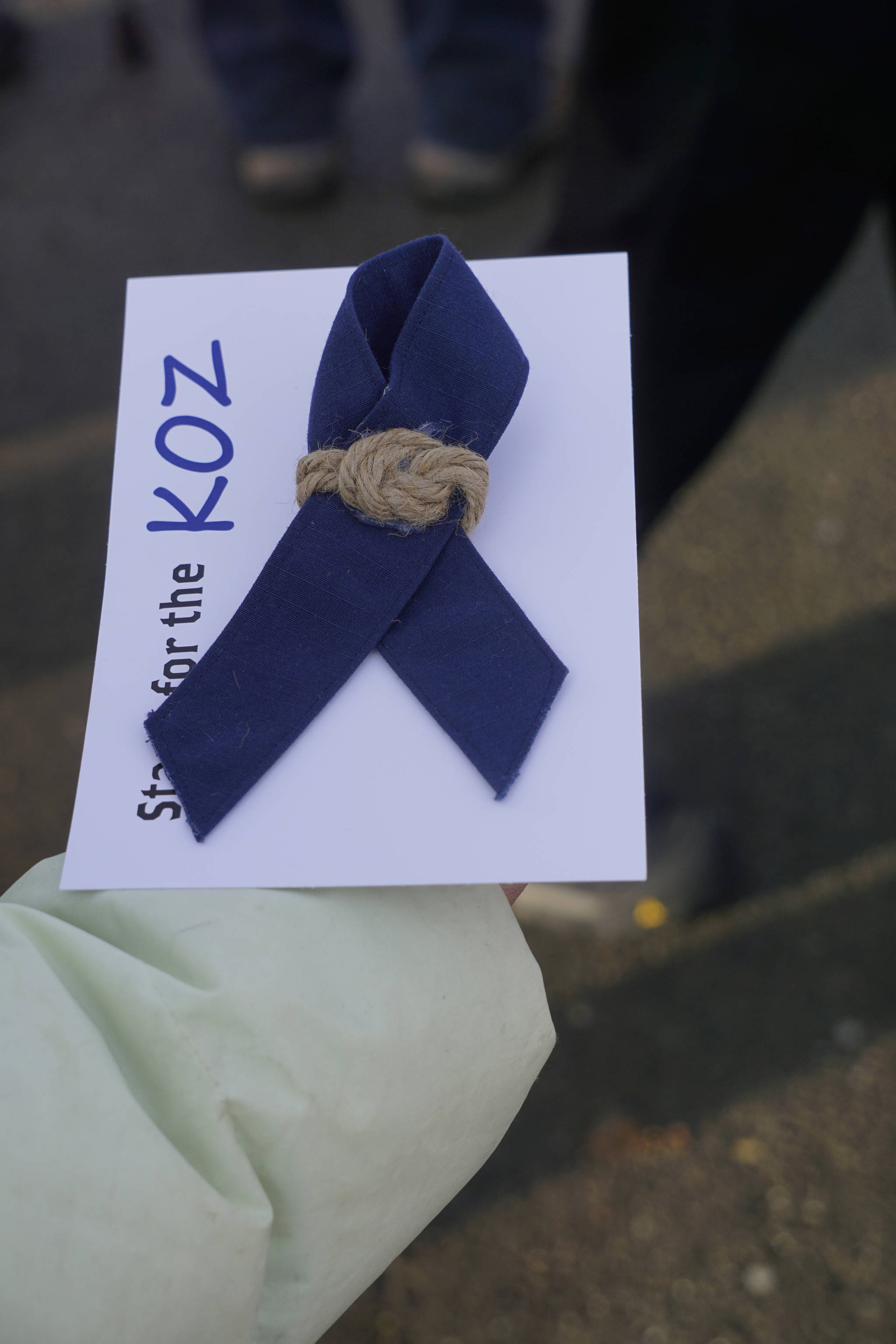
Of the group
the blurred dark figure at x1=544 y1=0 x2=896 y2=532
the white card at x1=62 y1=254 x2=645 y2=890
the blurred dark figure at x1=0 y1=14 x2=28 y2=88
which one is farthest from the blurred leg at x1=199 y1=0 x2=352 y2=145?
the white card at x1=62 y1=254 x2=645 y2=890

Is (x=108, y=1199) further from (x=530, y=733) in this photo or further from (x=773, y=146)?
(x=773, y=146)

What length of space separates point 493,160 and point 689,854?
4.74 feet

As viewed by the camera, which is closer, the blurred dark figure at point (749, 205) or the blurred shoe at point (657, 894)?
the blurred dark figure at point (749, 205)

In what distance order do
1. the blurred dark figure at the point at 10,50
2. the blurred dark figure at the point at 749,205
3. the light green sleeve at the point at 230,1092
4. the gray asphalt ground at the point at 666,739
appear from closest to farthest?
1. the light green sleeve at the point at 230,1092
2. the blurred dark figure at the point at 749,205
3. the gray asphalt ground at the point at 666,739
4. the blurred dark figure at the point at 10,50

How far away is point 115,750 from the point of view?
641 millimetres

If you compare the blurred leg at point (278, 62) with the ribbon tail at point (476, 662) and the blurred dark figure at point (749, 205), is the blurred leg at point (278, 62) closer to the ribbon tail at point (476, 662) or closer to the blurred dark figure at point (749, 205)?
the blurred dark figure at point (749, 205)

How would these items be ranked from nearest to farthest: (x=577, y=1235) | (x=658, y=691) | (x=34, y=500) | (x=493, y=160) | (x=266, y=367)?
(x=266, y=367)
(x=577, y=1235)
(x=658, y=691)
(x=34, y=500)
(x=493, y=160)

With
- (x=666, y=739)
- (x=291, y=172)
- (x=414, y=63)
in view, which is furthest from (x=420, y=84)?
(x=666, y=739)

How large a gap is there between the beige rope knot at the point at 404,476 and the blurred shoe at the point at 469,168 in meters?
1.68

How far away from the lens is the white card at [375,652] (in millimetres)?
597

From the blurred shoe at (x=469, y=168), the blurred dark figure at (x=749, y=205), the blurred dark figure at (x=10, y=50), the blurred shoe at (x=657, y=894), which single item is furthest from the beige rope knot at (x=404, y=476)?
the blurred dark figure at (x=10, y=50)

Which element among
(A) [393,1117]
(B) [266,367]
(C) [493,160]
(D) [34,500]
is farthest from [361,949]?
(C) [493,160]

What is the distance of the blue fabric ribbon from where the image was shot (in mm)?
616

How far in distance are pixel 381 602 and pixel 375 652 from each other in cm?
3
